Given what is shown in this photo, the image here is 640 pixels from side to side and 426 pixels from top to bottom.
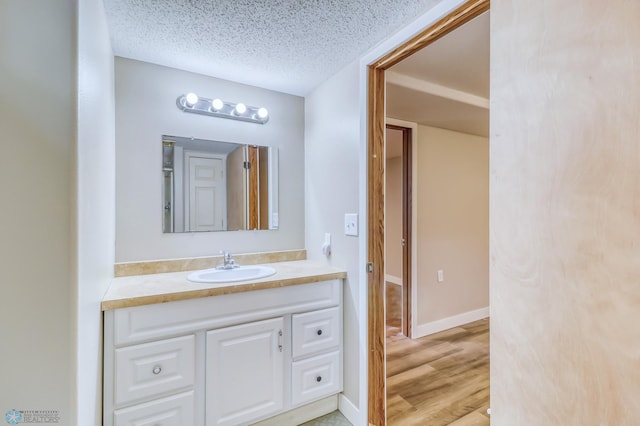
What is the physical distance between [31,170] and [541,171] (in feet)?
3.95

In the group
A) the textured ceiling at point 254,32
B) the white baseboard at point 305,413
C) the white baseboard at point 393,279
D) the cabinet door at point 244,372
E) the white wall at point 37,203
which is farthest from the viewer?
the white baseboard at point 393,279

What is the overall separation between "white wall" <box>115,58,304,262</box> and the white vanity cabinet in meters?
0.57

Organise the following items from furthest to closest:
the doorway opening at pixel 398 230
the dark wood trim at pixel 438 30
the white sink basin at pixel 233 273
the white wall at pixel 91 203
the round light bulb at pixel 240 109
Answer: the doorway opening at pixel 398 230 → the round light bulb at pixel 240 109 → the white sink basin at pixel 233 273 → the dark wood trim at pixel 438 30 → the white wall at pixel 91 203

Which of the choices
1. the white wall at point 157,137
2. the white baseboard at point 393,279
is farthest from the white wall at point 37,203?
the white baseboard at point 393,279

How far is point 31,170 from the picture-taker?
2.53 ft

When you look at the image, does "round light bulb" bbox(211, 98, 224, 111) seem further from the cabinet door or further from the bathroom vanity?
the cabinet door

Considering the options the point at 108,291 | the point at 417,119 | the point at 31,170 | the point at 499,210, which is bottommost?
the point at 108,291

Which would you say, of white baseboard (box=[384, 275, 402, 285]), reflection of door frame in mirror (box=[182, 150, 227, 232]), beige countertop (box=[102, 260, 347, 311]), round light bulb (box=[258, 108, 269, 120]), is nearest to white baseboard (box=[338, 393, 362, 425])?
beige countertop (box=[102, 260, 347, 311])

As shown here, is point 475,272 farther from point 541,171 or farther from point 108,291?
point 108,291

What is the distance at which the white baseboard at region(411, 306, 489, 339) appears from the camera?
285 cm

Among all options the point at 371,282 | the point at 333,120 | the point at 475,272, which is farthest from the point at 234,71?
the point at 475,272

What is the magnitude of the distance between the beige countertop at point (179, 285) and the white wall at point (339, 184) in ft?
0.54

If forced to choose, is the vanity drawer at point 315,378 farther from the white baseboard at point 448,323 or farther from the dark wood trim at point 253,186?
the white baseboard at point 448,323

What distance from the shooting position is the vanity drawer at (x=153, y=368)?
1.27m
